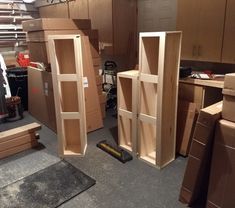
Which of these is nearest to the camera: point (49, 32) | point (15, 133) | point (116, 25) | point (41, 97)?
point (15, 133)

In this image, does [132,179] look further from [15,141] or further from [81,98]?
[15,141]

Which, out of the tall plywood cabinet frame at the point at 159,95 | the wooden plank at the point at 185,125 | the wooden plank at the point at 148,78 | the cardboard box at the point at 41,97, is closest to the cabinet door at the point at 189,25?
the tall plywood cabinet frame at the point at 159,95

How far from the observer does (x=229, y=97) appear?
1.55 meters

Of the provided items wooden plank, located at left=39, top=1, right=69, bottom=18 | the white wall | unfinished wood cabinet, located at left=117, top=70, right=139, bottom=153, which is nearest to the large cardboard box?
unfinished wood cabinet, located at left=117, top=70, right=139, bottom=153

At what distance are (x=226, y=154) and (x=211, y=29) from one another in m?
1.43

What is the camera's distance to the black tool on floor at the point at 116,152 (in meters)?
2.46

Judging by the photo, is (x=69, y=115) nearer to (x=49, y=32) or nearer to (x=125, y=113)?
(x=125, y=113)

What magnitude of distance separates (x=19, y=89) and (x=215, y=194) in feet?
11.6

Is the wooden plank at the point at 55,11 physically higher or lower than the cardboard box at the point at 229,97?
higher

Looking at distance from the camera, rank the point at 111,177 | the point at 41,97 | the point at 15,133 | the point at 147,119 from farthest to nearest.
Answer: the point at 41,97 < the point at 15,133 < the point at 147,119 < the point at 111,177

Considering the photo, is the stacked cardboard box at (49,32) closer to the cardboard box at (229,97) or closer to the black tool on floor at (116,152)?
the black tool on floor at (116,152)

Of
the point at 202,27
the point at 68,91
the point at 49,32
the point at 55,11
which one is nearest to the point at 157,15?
the point at 202,27

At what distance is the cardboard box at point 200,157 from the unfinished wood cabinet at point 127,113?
2.76ft

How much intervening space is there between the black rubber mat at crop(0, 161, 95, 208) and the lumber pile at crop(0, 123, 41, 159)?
0.59m
